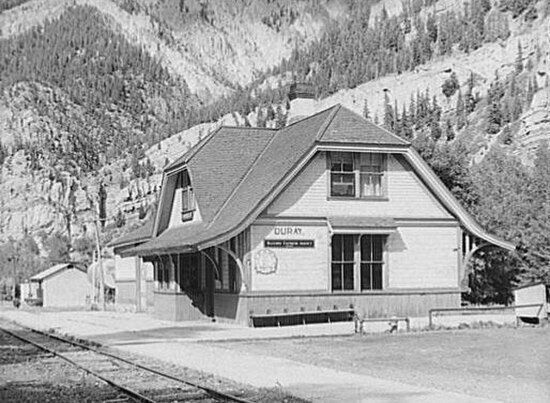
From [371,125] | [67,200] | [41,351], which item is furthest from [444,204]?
[67,200]

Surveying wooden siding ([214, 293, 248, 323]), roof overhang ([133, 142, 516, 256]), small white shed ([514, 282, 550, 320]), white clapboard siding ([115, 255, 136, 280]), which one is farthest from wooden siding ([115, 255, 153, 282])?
small white shed ([514, 282, 550, 320])

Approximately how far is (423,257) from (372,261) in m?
1.80

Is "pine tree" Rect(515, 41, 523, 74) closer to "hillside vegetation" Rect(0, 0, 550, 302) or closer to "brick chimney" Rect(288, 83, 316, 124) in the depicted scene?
"hillside vegetation" Rect(0, 0, 550, 302)

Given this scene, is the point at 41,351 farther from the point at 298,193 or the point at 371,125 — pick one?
the point at 371,125

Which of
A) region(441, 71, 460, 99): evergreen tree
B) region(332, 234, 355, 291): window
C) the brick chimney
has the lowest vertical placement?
region(332, 234, 355, 291): window

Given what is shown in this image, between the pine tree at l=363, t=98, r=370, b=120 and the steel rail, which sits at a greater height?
the pine tree at l=363, t=98, r=370, b=120

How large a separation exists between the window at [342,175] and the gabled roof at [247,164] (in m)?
0.74

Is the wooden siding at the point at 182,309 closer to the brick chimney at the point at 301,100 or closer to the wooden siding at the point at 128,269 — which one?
the wooden siding at the point at 128,269

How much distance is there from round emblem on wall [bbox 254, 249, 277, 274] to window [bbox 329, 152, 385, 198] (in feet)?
9.66

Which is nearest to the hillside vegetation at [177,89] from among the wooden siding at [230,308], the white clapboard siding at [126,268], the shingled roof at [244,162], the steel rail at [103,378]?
the white clapboard siding at [126,268]

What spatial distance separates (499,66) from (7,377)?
396 ft

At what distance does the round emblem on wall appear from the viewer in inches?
1201

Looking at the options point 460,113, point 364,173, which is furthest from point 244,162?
point 460,113

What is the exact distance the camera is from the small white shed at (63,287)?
247ft
